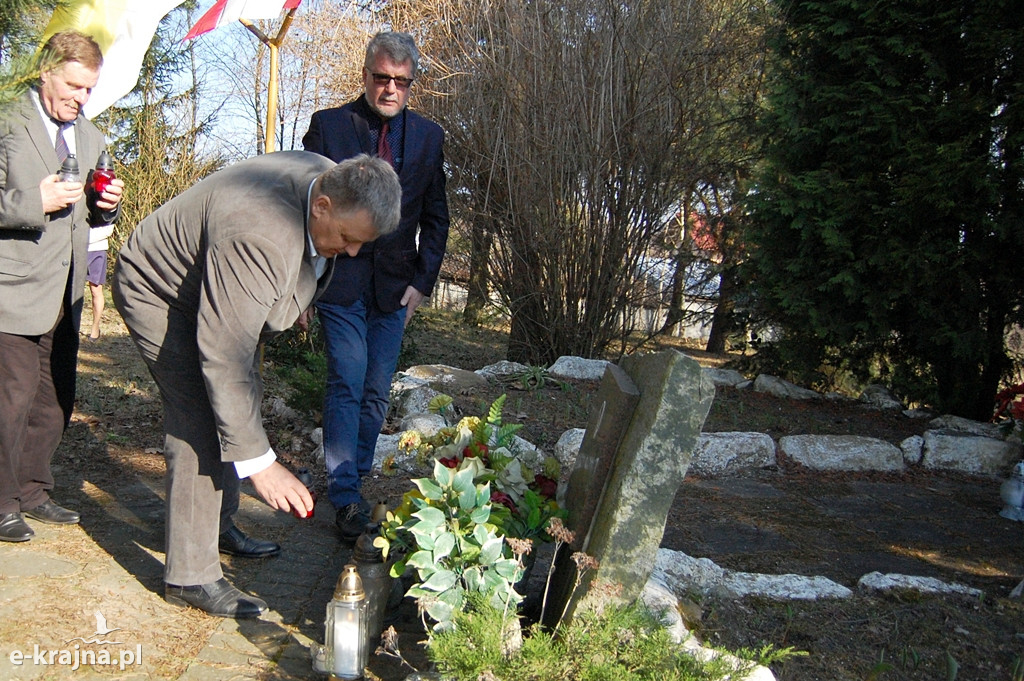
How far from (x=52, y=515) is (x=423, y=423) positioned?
1860 millimetres

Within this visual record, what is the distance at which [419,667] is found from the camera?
7.82 ft

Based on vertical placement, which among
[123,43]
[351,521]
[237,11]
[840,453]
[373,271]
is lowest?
[351,521]

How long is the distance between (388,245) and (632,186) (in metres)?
3.64

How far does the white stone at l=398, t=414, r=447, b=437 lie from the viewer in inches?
177

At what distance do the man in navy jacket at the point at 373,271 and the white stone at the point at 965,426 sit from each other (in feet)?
12.6

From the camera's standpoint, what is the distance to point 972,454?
495cm

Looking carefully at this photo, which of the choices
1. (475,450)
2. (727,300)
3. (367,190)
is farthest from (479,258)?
(367,190)

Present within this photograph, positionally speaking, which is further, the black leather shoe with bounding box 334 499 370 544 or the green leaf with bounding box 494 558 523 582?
the black leather shoe with bounding box 334 499 370 544

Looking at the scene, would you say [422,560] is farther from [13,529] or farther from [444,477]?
[13,529]

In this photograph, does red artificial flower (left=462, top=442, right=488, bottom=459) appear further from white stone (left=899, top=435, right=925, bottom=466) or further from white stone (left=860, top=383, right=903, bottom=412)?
white stone (left=860, top=383, right=903, bottom=412)

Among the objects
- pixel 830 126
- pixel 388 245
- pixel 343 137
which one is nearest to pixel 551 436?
pixel 388 245

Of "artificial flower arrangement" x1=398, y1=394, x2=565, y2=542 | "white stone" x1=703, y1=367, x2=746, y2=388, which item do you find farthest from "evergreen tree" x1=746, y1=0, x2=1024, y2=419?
"artificial flower arrangement" x1=398, y1=394, x2=565, y2=542

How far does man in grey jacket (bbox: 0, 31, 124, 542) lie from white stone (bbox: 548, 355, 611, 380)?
3720 millimetres

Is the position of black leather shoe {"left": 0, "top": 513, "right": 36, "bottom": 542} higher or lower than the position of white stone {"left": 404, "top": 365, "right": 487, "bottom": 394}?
lower
